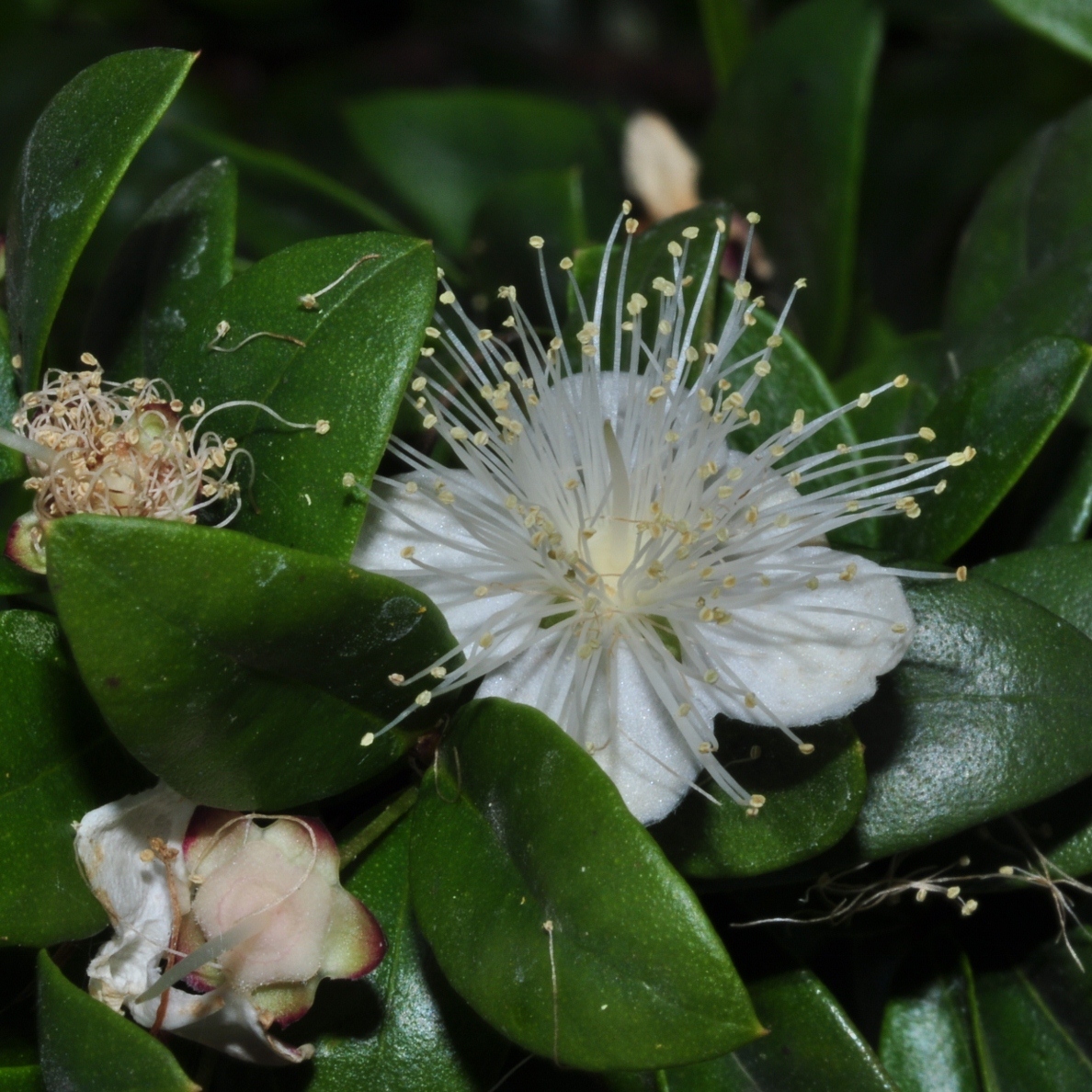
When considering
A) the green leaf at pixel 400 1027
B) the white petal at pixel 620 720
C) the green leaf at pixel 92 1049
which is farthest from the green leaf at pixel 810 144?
the green leaf at pixel 92 1049

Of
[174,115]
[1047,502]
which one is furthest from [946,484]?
[174,115]

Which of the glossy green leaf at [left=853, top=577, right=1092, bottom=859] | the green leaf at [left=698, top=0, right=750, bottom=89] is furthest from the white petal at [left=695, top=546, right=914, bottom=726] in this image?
the green leaf at [left=698, top=0, right=750, bottom=89]

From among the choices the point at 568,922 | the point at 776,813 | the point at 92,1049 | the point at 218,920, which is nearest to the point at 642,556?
the point at 776,813

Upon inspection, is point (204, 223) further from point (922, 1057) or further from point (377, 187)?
point (377, 187)

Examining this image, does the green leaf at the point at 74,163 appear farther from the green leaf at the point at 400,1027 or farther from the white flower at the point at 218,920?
the green leaf at the point at 400,1027

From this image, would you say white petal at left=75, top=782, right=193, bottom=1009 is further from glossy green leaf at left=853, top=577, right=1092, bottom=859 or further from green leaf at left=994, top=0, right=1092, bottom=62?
green leaf at left=994, top=0, right=1092, bottom=62

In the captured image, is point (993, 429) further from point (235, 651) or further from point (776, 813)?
point (235, 651)

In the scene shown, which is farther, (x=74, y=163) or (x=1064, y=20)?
(x=1064, y=20)
